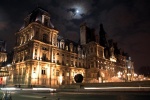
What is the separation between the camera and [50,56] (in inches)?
2108

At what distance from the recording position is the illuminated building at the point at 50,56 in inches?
1913

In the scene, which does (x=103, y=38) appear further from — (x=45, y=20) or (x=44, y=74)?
(x=44, y=74)

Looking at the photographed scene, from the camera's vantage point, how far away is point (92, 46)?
2660 inches

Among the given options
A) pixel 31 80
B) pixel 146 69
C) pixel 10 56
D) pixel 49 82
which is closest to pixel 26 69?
pixel 31 80

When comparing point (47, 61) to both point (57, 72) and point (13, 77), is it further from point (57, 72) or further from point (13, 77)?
point (13, 77)

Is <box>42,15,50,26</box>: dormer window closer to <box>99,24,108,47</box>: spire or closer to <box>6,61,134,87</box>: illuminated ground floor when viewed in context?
<box>6,61,134,87</box>: illuminated ground floor

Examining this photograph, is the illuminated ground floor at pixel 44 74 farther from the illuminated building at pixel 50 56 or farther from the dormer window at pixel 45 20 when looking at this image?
the dormer window at pixel 45 20

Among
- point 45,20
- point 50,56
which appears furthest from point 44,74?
point 45,20

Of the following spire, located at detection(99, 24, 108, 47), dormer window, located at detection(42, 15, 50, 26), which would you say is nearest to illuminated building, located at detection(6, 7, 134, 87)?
dormer window, located at detection(42, 15, 50, 26)

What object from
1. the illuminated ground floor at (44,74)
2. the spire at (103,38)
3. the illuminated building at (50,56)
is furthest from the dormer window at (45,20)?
the spire at (103,38)

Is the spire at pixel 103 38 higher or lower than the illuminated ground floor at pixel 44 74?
higher

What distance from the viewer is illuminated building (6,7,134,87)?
48.6 meters

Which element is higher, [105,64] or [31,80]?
[105,64]

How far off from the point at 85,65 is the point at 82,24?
1982 centimetres
